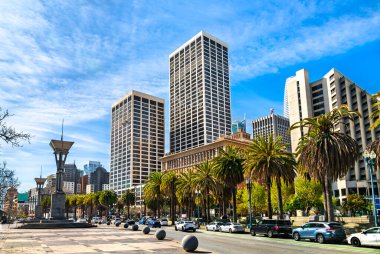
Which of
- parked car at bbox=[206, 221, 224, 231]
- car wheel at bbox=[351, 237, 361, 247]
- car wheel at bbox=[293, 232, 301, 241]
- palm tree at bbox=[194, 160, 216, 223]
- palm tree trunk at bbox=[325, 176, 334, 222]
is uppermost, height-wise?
palm tree at bbox=[194, 160, 216, 223]

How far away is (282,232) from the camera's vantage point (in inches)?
1350

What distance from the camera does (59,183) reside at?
7400 centimetres

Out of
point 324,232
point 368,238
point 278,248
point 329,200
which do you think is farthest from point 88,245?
point 329,200

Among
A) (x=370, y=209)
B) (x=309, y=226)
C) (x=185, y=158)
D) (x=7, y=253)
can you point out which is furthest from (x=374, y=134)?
(x=7, y=253)

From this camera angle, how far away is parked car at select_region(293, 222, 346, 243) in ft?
89.7

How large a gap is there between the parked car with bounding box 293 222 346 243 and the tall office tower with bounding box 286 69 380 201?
95650mm

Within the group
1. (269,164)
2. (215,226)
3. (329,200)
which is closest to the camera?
(329,200)

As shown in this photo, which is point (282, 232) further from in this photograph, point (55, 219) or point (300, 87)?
point (300, 87)

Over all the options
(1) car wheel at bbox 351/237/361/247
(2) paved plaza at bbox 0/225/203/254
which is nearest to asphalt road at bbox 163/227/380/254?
(1) car wheel at bbox 351/237/361/247

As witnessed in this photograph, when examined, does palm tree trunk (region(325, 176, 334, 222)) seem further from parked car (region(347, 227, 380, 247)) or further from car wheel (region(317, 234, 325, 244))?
parked car (region(347, 227, 380, 247))

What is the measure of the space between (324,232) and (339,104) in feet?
382

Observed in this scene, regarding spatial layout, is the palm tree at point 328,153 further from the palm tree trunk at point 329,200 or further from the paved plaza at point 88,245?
the paved plaza at point 88,245

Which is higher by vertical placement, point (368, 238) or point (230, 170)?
point (230, 170)

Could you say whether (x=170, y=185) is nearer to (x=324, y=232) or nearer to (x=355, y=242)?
(x=324, y=232)
